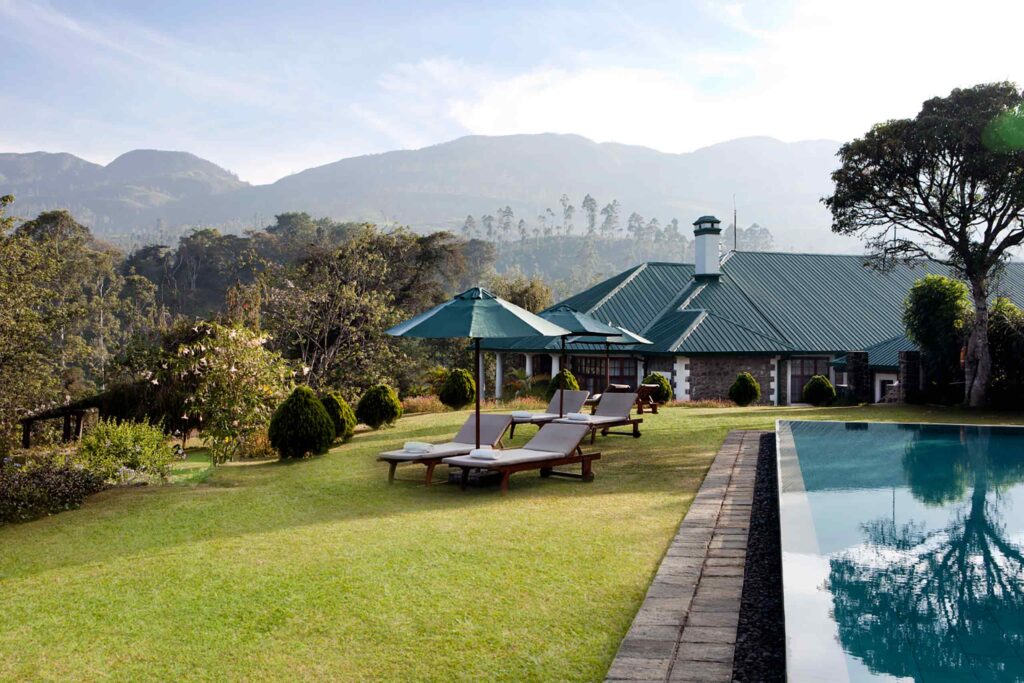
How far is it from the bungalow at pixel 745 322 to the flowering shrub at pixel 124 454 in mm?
18278

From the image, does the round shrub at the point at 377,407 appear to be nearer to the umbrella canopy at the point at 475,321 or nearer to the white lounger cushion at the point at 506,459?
the umbrella canopy at the point at 475,321

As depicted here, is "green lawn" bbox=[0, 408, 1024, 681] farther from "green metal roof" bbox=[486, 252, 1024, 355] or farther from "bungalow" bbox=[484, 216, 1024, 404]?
"green metal roof" bbox=[486, 252, 1024, 355]

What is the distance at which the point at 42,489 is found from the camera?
8.77 meters

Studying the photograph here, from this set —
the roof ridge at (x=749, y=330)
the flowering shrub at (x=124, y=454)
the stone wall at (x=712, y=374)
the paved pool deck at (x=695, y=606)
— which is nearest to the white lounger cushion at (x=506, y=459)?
the paved pool deck at (x=695, y=606)

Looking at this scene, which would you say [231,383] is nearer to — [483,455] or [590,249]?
[483,455]

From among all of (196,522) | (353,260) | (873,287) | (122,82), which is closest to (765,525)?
(196,522)

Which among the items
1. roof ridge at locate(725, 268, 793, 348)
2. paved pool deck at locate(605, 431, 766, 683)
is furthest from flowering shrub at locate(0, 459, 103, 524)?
roof ridge at locate(725, 268, 793, 348)

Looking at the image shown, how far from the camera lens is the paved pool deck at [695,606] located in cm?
387

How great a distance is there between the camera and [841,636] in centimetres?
399

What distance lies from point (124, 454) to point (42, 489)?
1.65 m

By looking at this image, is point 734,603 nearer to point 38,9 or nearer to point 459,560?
point 459,560

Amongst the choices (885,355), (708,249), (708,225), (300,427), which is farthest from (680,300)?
(300,427)

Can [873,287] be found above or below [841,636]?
above

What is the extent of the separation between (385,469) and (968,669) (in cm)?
794
